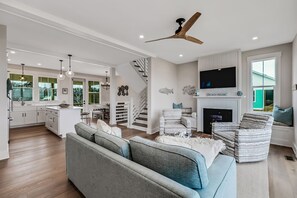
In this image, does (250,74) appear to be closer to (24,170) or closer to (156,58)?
(156,58)

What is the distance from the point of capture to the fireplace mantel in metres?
4.48

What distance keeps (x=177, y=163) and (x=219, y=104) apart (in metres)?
4.45

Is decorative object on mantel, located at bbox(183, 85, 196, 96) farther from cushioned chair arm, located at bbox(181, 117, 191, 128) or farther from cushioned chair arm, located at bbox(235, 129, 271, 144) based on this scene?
cushioned chair arm, located at bbox(235, 129, 271, 144)

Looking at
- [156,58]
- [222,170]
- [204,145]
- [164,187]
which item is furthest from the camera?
[156,58]

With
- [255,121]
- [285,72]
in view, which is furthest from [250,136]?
[285,72]

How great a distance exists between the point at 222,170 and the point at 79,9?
3.05m

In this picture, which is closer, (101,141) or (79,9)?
(101,141)

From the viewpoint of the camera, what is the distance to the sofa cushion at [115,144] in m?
1.35

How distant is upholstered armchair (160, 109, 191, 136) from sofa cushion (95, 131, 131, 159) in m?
2.65

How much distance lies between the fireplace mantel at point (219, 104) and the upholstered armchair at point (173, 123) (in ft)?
3.46

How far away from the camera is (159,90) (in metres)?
5.29

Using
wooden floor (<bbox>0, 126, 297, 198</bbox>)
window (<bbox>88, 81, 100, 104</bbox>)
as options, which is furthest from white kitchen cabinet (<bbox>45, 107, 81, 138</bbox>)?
window (<bbox>88, 81, 100, 104</bbox>)

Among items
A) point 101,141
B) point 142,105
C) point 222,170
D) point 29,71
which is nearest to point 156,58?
point 142,105

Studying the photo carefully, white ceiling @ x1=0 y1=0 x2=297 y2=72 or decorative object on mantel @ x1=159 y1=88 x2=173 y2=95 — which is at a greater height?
white ceiling @ x1=0 y1=0 x2=297 y2=72
